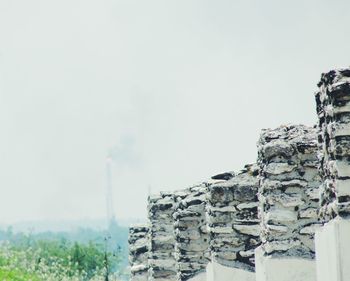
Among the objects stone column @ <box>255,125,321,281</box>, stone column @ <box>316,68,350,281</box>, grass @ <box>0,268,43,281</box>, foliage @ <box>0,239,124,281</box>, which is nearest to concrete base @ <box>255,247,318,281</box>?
stone column @ <box>255,125,321,281</box>

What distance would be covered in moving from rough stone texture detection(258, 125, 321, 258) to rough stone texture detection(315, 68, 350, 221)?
1398 millimetres

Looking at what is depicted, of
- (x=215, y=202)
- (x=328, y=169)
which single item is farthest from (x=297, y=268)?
(x=215, y=202)

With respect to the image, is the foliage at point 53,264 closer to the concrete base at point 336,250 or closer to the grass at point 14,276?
the grass at point 14,276

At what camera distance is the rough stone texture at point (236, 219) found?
8984mm

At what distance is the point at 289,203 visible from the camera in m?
7.31

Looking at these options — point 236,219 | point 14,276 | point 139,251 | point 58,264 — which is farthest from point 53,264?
point 236,219

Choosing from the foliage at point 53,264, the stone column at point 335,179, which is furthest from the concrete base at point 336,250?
the foliage at point 53,264

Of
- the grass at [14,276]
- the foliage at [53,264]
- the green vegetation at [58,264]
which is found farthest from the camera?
the foliage at [53,264]

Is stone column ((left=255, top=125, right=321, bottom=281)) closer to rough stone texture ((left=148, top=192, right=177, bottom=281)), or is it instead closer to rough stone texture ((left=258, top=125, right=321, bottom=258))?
rough stone texture ((left=258, top=125, right=321, bottom=258))

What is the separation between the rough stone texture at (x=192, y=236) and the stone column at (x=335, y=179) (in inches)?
193

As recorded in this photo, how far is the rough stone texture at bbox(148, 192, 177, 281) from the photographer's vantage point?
12.4m

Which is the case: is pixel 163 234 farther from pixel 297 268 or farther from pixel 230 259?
pixel 297 268

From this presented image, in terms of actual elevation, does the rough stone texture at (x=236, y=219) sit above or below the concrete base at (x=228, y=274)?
above

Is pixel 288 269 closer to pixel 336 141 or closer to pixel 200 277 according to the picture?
pixel 336 141
